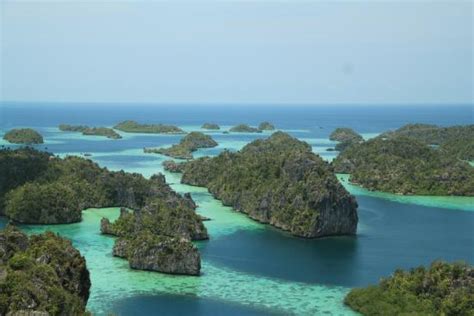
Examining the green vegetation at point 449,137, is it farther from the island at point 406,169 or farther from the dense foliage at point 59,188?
the dense foliage at point 59,188

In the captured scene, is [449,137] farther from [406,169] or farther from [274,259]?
[274,259]

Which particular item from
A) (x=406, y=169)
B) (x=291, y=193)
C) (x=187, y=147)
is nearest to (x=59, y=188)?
(x=291, y=193)

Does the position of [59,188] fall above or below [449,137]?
below

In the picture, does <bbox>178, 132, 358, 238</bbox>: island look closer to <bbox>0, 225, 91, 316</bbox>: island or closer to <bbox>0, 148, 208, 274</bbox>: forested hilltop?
<bbox>0, 148, 208, 274</bbox>: forested hilltop

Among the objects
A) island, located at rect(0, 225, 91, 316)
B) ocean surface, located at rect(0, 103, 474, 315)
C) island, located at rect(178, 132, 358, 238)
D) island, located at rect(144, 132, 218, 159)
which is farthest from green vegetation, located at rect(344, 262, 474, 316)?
island, located at rect(144, 132, 218, 159)

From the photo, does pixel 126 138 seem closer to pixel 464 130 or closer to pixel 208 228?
pixel 464 130

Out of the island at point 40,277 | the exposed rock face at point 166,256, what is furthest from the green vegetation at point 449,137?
the island at point 40,277

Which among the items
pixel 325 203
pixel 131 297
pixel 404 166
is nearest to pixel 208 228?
pixel 325 203
